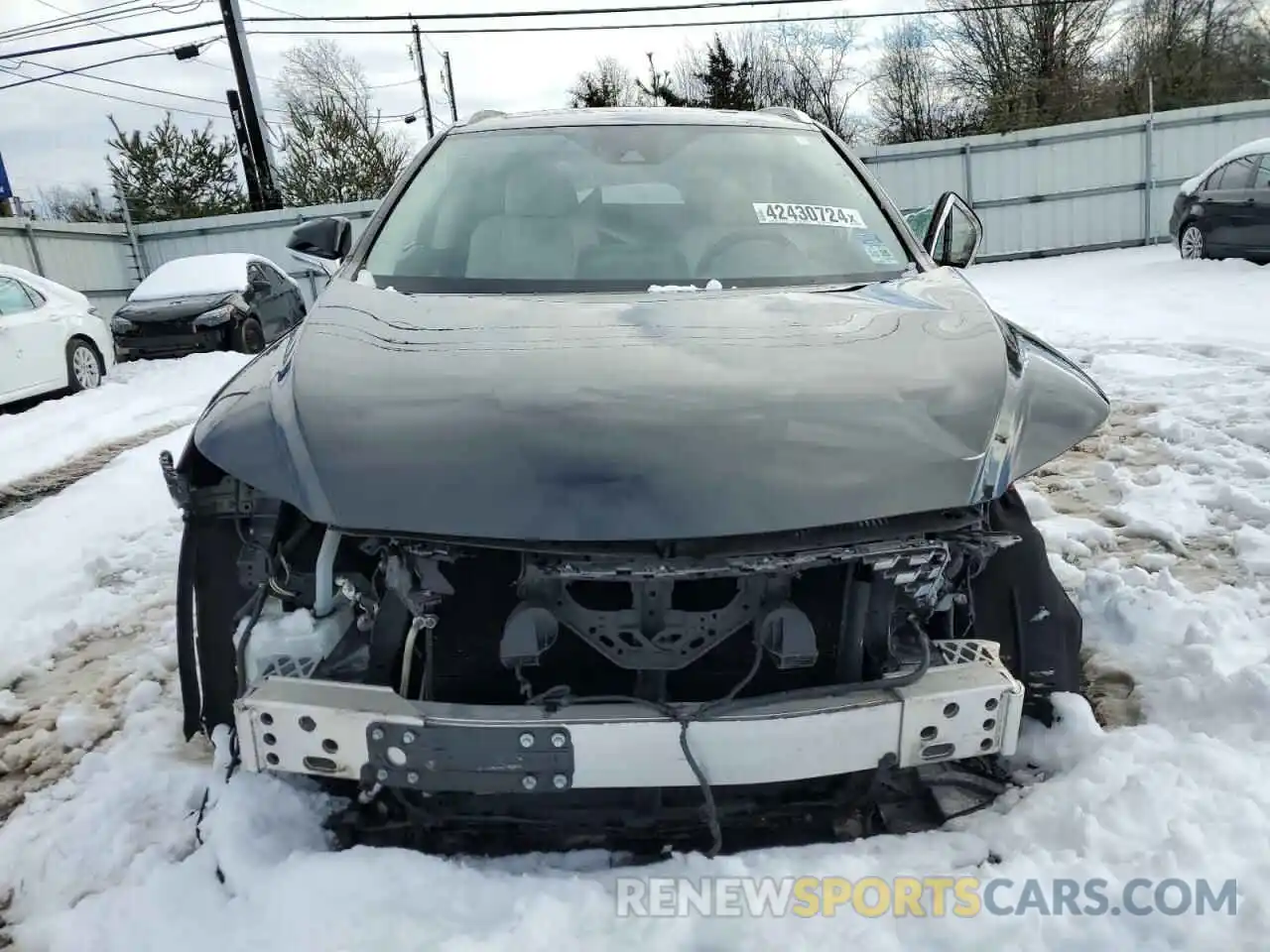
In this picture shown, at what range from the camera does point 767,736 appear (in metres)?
1.56

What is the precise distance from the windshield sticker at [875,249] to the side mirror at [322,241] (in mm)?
1671

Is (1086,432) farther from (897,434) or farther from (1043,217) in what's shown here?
(1043,217)

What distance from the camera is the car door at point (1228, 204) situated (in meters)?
10.9


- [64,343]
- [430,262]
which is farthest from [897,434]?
[64,343]

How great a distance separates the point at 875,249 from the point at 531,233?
1004 millimetres

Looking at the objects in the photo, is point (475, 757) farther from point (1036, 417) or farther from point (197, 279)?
point (197, 279)

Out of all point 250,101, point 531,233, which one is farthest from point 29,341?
point 250,101

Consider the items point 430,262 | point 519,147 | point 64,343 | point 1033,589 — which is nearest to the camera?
point 1033,589

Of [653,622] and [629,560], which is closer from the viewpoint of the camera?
[629,560]

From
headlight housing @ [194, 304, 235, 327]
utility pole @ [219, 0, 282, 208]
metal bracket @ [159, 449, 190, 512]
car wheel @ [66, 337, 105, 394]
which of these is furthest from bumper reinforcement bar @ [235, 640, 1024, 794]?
utility pole @ [219, 0, 282, 208]

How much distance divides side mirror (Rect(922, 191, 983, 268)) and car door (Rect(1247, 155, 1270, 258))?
9.92m

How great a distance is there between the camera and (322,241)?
3076 mm

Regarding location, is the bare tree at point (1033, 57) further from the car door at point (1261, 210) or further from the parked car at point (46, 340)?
the parked car at point (46, 340)

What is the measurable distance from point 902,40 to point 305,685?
1351 inches
